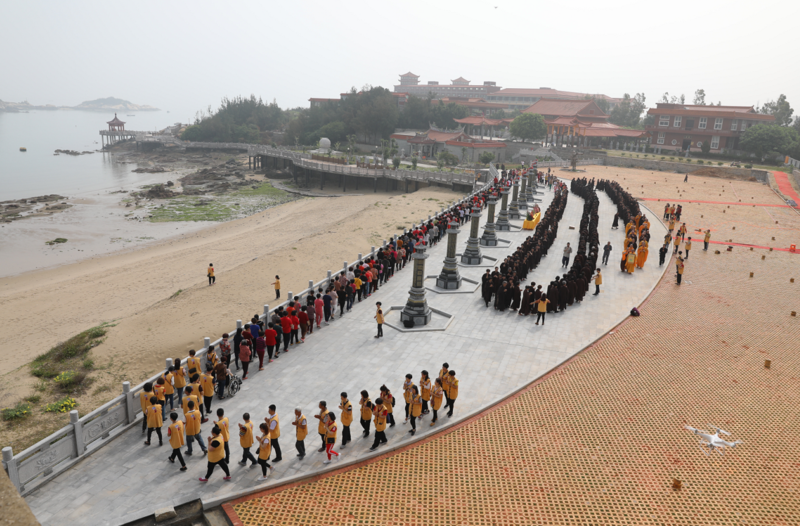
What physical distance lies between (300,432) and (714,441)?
8.02 meters

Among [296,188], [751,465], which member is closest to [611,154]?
Result: [296,188]

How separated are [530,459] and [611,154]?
68.6m

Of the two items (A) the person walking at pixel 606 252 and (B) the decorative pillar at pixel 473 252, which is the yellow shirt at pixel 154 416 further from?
(A) the person walking at pixel 606 252

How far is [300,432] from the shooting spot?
30.1 ft

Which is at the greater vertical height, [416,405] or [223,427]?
[223,427]

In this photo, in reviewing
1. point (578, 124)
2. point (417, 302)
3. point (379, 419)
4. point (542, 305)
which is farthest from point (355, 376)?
point (578, 124)

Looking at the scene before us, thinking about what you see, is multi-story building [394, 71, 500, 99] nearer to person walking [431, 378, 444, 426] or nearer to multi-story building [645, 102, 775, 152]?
multi-story building [645, 102, 775, 152]

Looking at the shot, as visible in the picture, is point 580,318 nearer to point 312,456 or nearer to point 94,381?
point 312,456

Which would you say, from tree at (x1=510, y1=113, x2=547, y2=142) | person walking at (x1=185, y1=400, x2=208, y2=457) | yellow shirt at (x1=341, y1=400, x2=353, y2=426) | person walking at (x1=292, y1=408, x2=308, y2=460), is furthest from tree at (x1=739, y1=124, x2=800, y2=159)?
person walking at (x1=185, y1=400, x2=208, y2=457)

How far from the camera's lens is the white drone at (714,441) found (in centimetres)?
994

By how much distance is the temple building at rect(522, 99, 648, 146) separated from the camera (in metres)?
73.9

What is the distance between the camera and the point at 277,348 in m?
13.3

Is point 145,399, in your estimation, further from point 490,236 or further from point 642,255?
point 642,255

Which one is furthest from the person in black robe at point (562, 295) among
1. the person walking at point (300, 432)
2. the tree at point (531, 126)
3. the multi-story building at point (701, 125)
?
the multi-story building at point (701, 125)
